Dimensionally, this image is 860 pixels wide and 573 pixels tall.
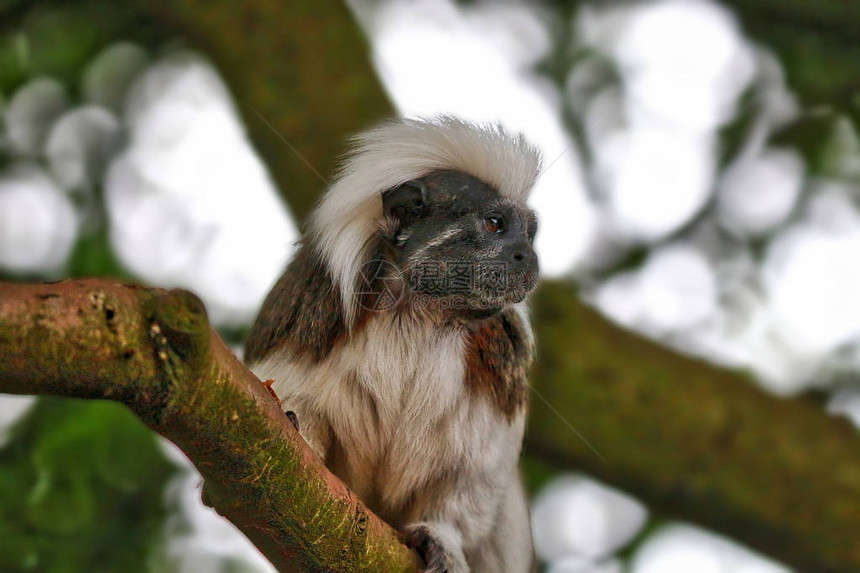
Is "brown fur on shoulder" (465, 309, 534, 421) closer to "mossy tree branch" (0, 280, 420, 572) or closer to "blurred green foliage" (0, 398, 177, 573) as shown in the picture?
"mossy tree branch" (0, 280, 420, 572)

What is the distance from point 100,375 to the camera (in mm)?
1764

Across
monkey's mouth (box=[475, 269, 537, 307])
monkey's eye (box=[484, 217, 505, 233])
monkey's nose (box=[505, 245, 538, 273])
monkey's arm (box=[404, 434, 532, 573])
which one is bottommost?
monkey's arm (box=[404, 434, 532, 573])

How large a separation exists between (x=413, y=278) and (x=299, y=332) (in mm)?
391

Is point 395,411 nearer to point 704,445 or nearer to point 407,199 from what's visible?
point 407,199

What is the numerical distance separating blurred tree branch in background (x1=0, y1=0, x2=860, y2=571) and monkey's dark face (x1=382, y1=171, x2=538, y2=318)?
1.36 meters

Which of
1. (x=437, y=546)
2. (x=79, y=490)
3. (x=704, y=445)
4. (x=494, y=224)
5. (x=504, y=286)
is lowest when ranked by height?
(x=704, y=445)

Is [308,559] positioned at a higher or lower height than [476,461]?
higher

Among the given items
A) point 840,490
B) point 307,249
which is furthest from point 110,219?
point 840,490

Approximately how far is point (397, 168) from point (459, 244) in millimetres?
346

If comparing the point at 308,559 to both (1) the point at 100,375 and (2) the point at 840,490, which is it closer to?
(1) the point at 100,375

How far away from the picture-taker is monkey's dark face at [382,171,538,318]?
3.01m

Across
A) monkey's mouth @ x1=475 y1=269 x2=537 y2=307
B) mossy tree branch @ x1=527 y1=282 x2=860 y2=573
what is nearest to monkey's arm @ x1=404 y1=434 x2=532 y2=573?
monkey's mouth @ x1=475 y1=269 x2=537 y2=307

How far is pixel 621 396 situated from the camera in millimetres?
4672

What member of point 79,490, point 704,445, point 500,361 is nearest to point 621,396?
point 704,445
